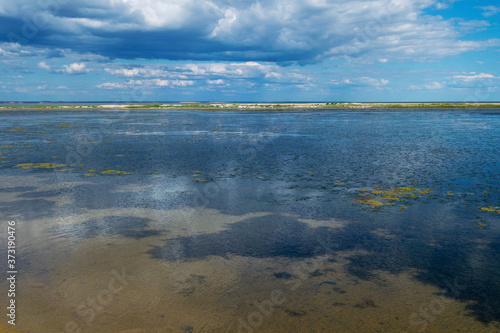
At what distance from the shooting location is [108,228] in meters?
13.2

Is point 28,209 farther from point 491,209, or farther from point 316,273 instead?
point 491,209

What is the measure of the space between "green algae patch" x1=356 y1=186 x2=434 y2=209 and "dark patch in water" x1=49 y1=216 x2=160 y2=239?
10.0 m

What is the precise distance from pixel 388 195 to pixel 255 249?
9329mm

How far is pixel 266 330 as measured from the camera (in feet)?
24.6

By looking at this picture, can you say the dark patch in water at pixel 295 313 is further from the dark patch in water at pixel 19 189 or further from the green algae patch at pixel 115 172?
the green algae patch at pixel 115 172

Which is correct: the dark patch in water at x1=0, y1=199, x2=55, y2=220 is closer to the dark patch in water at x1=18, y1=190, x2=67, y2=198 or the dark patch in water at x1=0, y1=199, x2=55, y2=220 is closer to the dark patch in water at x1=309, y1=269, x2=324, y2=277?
the dark patch in water at x1=18, y1=190, x2=67, y2=198

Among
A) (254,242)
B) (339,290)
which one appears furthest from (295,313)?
(254,242)

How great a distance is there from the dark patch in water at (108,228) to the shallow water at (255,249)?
10cm

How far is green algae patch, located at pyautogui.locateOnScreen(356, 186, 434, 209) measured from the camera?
53.6 ft

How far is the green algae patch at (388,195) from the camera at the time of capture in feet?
53.6

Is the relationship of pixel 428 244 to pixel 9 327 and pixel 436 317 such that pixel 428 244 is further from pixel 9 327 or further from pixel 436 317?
pixel 9 327

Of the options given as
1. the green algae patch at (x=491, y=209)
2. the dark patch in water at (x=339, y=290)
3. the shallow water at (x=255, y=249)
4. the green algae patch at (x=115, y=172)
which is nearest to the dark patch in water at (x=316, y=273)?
the shallow water at (x=255, y=249)

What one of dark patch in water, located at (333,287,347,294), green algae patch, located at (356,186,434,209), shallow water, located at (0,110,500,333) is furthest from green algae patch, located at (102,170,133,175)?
dark patch in water, located at (333,287,347,294)

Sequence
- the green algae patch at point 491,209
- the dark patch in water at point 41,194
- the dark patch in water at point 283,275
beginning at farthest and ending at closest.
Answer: the dark patch in water at point 41,194 → the green algae patch at point 491,209 → the dark patch in water at point 283,275
